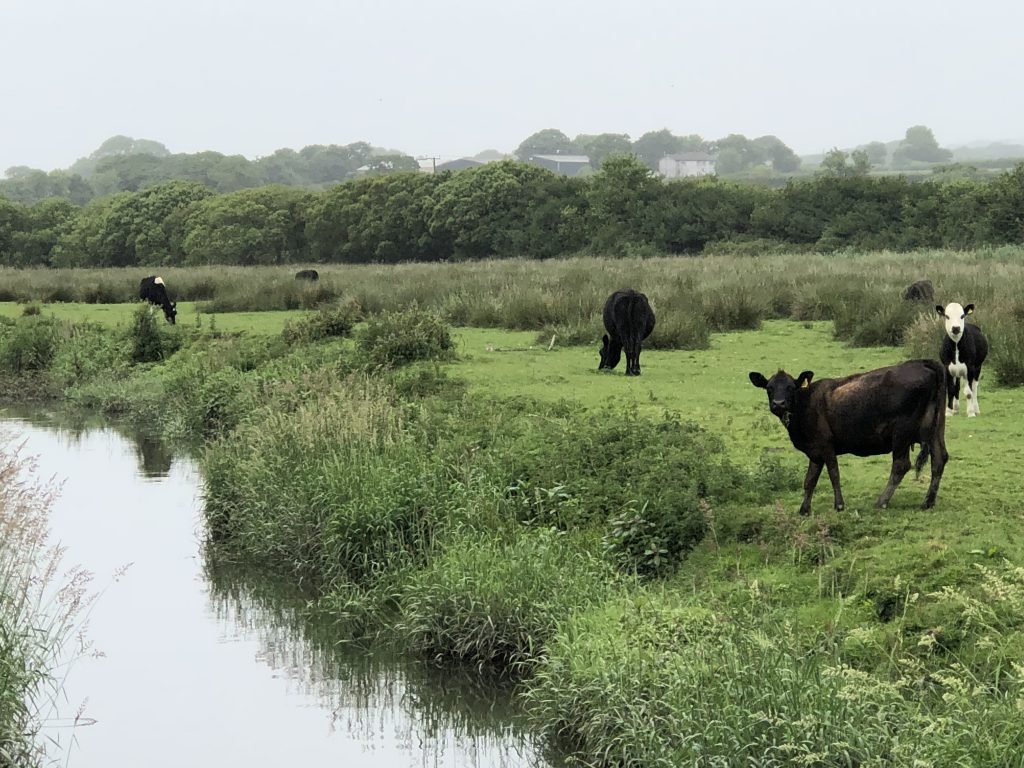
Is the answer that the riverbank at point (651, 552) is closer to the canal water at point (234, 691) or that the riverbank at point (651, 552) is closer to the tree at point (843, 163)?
the canal water at point (234, 691)

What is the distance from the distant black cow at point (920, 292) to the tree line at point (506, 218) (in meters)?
27.9

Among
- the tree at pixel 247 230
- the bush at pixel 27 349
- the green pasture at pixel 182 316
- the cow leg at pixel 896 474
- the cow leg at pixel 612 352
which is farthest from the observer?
the tree at pixel 247 230

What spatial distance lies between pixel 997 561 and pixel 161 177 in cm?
15339

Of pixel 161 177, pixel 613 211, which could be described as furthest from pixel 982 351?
pixel 161 177

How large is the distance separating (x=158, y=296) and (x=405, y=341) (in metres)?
14.1

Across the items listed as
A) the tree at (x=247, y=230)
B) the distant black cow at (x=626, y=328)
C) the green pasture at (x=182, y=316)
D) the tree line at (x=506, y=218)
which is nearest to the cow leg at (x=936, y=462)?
the distant black cow at (x=626, y=328)

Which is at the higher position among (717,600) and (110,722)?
(717,600)

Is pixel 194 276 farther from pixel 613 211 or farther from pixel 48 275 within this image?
pixel 613 211

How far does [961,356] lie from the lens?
1400 centimetres

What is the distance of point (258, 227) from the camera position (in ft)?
232

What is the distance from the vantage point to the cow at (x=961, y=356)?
1387cm

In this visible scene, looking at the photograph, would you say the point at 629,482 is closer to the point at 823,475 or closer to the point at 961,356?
the point at 823,475

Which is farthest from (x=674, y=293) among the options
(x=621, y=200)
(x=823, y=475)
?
(x=621, y=200)

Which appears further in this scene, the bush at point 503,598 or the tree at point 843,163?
the tree at point 843,163
